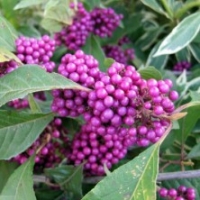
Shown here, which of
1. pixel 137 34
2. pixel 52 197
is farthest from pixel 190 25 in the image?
pixel 52 197

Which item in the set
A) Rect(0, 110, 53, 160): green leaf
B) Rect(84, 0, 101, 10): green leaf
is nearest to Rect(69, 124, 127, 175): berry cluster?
Rect(0, 110, 53, 160): green leaf

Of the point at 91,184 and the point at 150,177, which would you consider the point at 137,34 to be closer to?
the point at 91,184

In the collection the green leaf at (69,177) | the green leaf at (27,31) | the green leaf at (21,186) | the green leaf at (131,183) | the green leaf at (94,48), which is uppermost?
the green leaf at (27,31)

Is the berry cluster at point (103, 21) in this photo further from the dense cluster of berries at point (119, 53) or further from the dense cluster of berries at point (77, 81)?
the dense cluster of berries at point (77, 81)

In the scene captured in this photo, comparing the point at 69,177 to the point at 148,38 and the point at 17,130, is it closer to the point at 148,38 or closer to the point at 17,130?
the point at 17,130

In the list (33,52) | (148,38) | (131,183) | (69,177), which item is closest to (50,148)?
(69,177)

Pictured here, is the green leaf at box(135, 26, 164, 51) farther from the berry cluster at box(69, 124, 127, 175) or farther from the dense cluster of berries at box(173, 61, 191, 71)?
the berry cluster at box(69, 124, 127, 175)

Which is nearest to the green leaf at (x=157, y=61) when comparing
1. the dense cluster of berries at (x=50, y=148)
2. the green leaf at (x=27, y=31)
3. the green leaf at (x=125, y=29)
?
the green leaf at (x=125, y=29)
